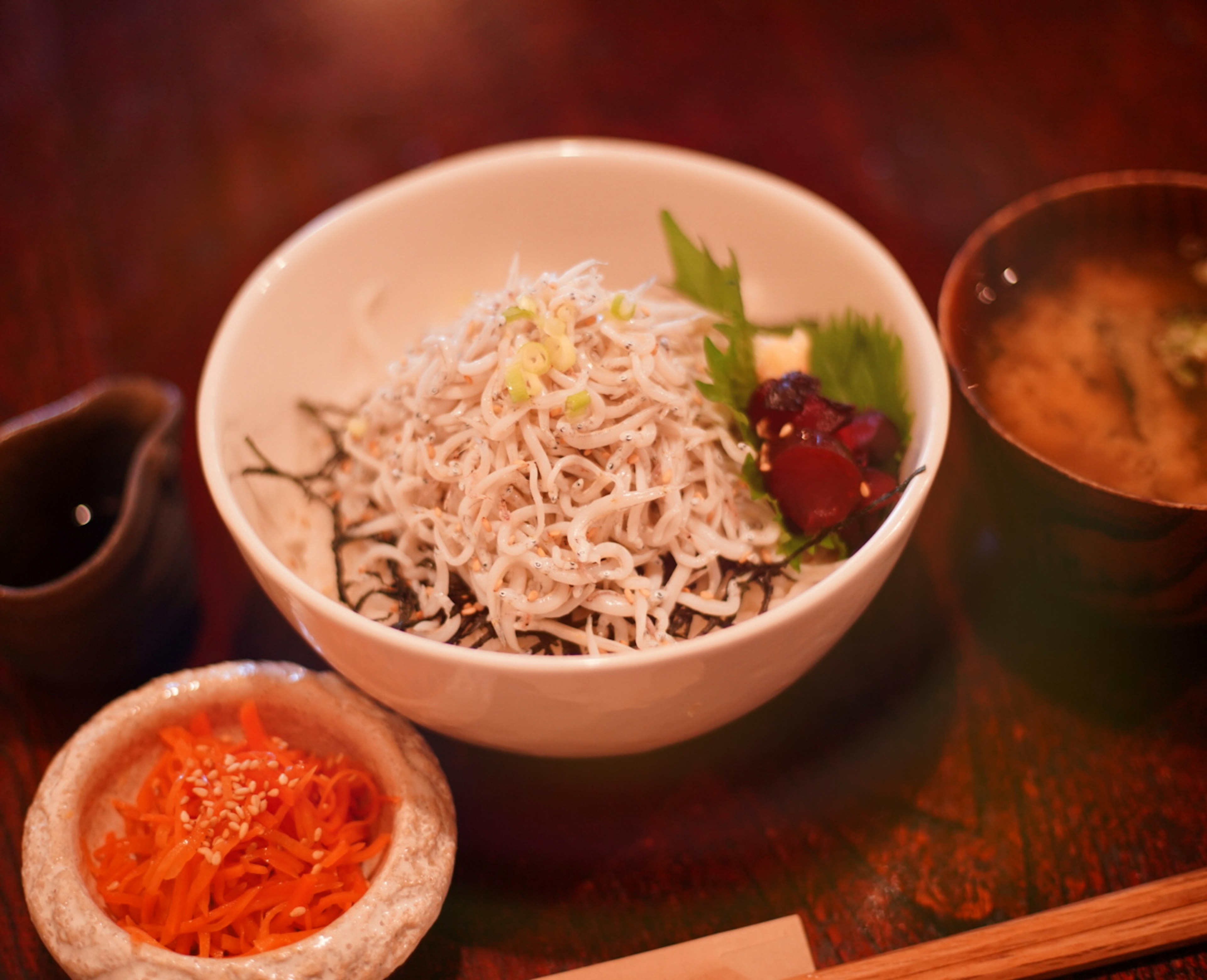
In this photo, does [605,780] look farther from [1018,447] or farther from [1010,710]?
[1018,447]

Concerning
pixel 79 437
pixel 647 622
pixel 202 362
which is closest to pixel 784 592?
pixel 647 622

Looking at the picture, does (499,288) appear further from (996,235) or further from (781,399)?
(996,235)

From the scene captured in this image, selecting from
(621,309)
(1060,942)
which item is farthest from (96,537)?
(1060,942)

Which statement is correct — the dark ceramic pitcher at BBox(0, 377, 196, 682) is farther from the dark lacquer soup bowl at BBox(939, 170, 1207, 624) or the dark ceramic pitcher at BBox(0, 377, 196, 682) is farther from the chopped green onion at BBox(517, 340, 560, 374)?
the dark lacquer soup bowl at BBox(939, 170, 1207, 624)

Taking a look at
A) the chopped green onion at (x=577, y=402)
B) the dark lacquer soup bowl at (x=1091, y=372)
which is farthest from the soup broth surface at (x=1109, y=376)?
the chopped green onion at (x=577, y=402)

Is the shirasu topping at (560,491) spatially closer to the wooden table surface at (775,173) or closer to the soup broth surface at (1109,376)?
the wooden table surface at (775,173)

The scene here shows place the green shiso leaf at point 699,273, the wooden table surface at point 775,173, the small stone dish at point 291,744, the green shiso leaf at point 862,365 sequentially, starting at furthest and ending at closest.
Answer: the green shiso leaf at point 699,273 < the green shiso leaf at point 862,365 < the wooden table surface at point 775,173 < the small stone dish at point 291,744
